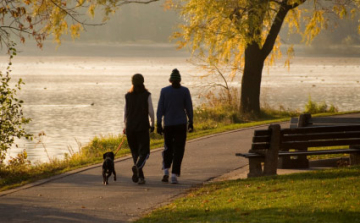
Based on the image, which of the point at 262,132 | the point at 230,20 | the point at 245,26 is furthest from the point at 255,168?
the point at 230,20

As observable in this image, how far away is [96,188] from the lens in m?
11.5

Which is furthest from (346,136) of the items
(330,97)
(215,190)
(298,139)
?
(330,97)

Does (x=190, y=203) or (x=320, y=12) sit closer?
(x=190, y=203)

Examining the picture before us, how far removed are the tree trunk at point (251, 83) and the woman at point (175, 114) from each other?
15.8 metres

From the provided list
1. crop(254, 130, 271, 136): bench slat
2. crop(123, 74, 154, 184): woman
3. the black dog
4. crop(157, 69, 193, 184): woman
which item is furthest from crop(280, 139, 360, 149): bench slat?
the black dog

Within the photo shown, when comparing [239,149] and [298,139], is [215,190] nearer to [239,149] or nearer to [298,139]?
[298,139]

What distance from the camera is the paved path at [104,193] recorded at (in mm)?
9461

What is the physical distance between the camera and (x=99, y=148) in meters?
20.8

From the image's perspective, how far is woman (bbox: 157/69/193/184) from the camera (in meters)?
11.6

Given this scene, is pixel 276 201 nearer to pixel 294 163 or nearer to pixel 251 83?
pixel 294 163

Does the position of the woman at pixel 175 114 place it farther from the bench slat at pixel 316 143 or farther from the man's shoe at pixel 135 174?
the bench slat at pixel 316 143

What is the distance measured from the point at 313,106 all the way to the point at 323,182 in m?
18.9

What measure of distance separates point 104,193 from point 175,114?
1784 mm

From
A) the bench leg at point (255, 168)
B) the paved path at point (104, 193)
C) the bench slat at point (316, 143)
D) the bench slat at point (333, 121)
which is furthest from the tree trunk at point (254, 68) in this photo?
the bench leg at point (255, 168)
